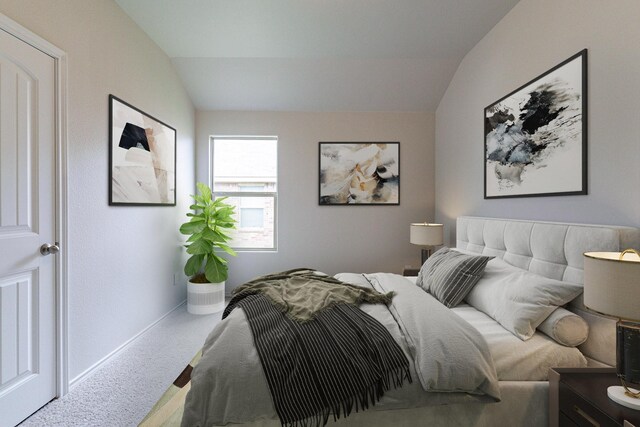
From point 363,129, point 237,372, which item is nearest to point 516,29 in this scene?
point 363,129

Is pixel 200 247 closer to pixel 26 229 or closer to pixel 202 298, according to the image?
pixel 202 298

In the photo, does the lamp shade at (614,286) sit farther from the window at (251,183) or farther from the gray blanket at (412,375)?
the window at (251,183)

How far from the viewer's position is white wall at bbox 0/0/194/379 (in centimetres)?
204

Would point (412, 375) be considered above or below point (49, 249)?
below

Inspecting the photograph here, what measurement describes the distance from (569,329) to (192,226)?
10.7 ft

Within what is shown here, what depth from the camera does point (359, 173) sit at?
160 inches

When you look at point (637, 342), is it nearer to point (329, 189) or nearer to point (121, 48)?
point (329, 189)

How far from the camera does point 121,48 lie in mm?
2541

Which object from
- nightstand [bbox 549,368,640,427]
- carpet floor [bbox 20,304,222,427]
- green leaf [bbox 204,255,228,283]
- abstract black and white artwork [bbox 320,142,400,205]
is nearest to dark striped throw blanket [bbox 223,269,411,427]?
nightstand [bbox 549,368,640,427]

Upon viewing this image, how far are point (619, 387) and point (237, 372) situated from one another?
60.1 inches

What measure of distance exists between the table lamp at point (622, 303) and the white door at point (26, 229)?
8.98 feet

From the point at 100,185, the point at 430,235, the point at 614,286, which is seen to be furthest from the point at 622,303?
the point at 100,185

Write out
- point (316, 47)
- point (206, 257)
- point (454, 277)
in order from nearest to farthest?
point (454, 277), point (316, 47), point (206, 257)

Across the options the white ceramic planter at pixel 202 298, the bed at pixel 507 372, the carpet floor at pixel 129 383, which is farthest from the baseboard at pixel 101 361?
the bed at pixel 507 372
